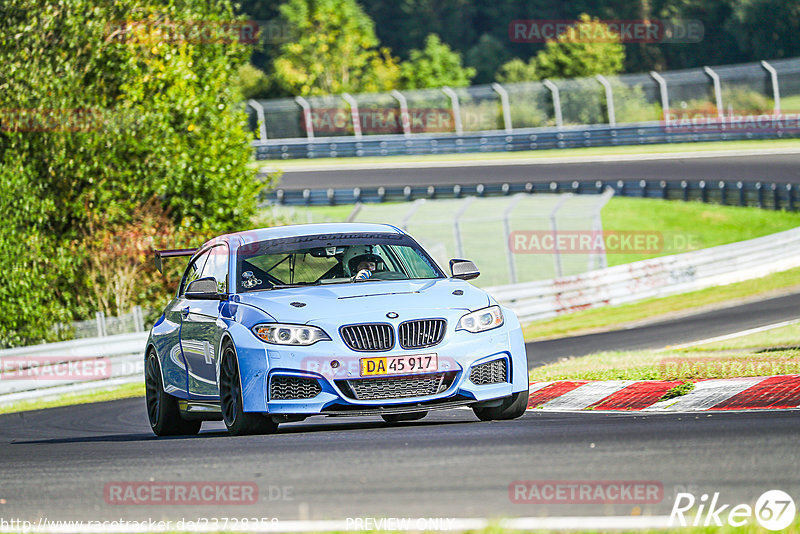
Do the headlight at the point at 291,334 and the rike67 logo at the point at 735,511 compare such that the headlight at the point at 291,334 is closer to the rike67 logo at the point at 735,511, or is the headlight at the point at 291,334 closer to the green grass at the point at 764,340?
the rike67 logo at the point at 735,511

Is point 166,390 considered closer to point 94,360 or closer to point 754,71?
point 94,360

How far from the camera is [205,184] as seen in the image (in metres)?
27.3

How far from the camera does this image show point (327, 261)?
9992 mm

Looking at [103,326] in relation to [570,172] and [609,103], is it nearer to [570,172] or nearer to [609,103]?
[570,172]

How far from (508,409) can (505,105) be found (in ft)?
139

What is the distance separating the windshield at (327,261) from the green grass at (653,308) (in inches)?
525

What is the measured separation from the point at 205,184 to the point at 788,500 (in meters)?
22.8

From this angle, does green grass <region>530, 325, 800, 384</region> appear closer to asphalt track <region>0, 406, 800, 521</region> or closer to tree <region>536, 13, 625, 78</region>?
asphalt track <region>0, 406, 800, 521</region>

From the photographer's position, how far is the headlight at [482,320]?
8.93m

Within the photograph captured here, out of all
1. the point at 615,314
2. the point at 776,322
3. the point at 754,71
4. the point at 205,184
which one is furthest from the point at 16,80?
the point at 754,71

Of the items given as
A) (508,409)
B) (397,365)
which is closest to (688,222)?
(508,409)

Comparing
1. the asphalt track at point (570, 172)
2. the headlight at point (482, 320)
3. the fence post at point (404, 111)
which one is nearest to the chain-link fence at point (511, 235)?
the asphalt track at point (570, 172)

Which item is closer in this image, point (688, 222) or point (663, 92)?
point (688, 222)

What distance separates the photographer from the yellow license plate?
8.59 meters
